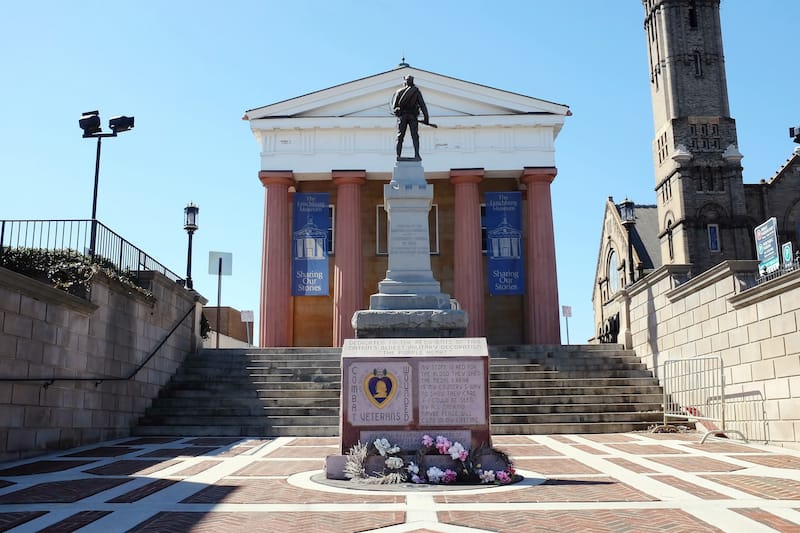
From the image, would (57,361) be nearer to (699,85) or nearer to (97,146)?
(97,146)

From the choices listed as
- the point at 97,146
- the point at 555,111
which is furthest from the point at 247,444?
the point at 555,111

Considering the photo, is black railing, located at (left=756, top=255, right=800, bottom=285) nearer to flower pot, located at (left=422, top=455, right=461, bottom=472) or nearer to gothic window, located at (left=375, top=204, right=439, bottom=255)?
flower pot, located at (left=422, top=455, right=461, bottom=472)

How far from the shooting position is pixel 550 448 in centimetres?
1334

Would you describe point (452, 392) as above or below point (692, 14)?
below

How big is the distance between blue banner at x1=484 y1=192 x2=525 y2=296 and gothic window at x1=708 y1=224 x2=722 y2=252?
34.4m

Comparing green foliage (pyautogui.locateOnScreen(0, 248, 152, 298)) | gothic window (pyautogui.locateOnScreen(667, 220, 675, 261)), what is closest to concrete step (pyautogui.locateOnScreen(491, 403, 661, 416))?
green foliage (pyautogui.locateOnScreen(0, 248, 152, 298))

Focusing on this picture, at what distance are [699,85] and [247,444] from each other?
5845 cm

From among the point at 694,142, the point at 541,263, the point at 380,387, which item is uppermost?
the point at 694,142

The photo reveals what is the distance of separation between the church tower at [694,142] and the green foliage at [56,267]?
4986 centimetres

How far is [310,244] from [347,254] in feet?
5.09

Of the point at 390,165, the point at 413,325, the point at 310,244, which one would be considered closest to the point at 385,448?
the point at 413,325

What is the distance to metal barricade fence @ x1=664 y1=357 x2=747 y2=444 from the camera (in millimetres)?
15260

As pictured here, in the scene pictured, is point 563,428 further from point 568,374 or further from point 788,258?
point 788,258

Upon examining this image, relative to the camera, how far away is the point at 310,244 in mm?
28328
